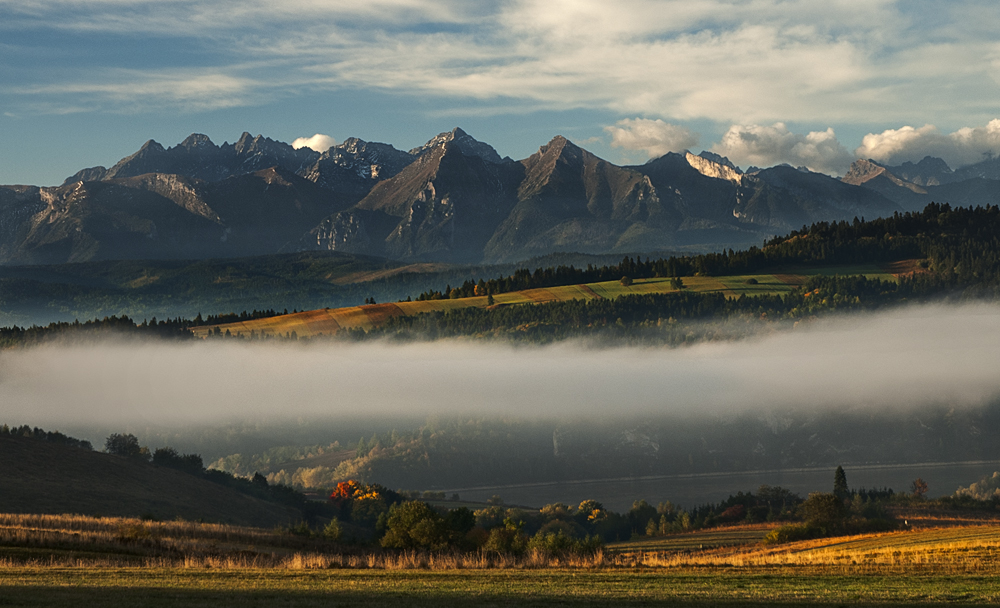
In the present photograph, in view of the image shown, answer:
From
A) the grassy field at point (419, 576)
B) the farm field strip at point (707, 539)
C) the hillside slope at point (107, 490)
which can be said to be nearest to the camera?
the grassy field at point (419, 576)

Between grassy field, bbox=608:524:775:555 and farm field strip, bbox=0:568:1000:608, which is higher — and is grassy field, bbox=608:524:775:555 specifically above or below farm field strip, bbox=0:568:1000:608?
below

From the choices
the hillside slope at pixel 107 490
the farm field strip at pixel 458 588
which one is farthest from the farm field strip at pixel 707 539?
the farm field strip at pixel 458 588

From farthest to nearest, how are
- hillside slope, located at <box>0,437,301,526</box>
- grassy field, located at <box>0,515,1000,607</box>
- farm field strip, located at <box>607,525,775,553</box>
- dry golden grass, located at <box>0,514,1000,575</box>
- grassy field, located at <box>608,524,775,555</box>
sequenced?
farm field strip, located at <box>607,525,775,553</box> → grassy field, located at <box>608,524,775,555</box> → hillside slope, located at <box>0,437,301,526</box> → dry golden grass, located at <box>0,514,1000,575</box> → grassy field, located at <box>0,515,1000,607</box>

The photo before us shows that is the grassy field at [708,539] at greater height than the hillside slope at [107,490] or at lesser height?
lesser

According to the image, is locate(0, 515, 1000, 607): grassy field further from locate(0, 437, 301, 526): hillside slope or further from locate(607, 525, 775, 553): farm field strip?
locate(607, 525, 775, 553): farm field strip

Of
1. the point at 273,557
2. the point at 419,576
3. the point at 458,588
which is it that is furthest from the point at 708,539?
the point at 458,588

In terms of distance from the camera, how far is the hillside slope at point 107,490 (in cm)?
11388

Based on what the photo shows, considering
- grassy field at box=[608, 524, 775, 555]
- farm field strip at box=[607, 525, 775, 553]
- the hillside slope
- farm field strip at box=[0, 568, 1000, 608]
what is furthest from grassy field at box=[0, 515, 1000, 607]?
farm field strip at box=[607, 525, 775, 553]

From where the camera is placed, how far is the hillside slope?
114 m

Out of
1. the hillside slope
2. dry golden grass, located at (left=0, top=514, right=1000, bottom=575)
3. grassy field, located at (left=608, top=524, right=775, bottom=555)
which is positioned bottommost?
grassy field, located at (left=608, top=524, right=775, bottom=555)

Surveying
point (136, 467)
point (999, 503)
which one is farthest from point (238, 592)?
point (999, 503)

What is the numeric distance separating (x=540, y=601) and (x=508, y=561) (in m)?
19.3

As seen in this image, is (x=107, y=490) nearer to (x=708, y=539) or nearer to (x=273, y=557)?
(x=273, y=557)

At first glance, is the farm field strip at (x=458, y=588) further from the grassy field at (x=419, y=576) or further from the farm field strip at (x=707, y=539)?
the farm field strip at (x=707, y=539)
